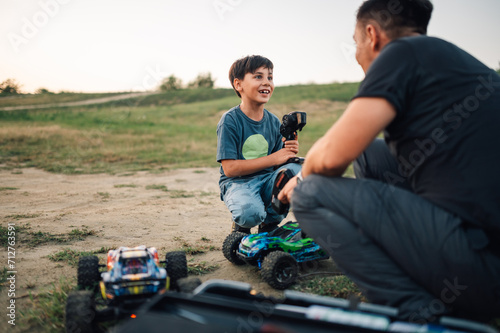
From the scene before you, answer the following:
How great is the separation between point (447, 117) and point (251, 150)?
2337 millimetres

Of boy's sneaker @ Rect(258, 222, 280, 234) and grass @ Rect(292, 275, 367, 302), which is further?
boy's sneaker @ Rect(258, 222, 280, 234)

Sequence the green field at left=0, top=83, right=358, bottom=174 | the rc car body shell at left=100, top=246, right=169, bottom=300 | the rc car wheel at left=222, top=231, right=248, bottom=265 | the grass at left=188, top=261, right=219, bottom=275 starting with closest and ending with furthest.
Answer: the rc car body shell at left=100, top=246, right=169, bottom=300
the grass at left=188, top=261, right=219, bottom=275
the rc car wheel at left=222, top=231, right=248, bottom=265
the green field at left=0, top=83, right=358, bottom=174

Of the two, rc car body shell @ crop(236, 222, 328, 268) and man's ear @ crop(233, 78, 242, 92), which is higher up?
man's ear @ crop(233, 78, 242, 92)

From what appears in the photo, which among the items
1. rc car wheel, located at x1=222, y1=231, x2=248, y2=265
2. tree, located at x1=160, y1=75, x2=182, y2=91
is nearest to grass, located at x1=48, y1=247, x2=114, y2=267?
rc car wheel, located at x1=222, y1=231, x2=248, y2=265

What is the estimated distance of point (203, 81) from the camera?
6125 centimetres

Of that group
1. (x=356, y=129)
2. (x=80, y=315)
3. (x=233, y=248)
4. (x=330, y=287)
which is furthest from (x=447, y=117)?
(x=233, y=248)

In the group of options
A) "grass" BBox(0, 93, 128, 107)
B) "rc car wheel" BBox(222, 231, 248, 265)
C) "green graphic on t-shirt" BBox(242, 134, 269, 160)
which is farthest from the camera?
"grass" BBox(0, 93, 128, 107)

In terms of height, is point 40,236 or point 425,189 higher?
point 425,189

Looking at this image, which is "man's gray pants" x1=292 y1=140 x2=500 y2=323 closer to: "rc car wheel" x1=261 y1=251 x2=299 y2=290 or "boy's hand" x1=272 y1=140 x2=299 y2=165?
"rc car wheel" x1=261 y1=251 x2=299 y2=290

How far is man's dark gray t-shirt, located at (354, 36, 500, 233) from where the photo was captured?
5.65 ft

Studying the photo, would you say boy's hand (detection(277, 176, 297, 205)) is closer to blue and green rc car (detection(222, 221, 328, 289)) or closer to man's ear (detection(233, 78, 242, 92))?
blue and green rc car (detection(222, 221, 328, 289))

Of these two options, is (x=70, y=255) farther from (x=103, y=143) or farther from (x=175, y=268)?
(x=103, y=143)

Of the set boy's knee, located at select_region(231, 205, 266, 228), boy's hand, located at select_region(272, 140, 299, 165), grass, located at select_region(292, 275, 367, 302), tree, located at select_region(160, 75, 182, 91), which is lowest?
grass, located at select_region(292, 275, 367, 302)

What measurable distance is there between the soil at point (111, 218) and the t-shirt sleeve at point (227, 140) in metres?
0.91
